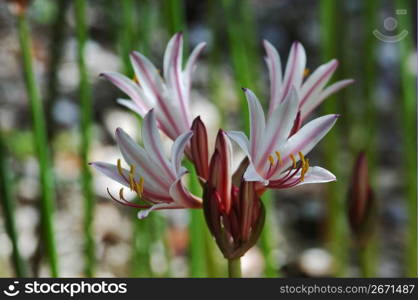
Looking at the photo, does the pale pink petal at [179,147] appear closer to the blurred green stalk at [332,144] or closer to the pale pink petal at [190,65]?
the pale pink petal at [190,65]

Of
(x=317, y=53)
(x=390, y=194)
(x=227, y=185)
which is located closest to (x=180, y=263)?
(x=390, y=194)

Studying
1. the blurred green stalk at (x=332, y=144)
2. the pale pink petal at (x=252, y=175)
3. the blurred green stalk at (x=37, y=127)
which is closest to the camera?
the pale pink petal at (x=252, y=175)

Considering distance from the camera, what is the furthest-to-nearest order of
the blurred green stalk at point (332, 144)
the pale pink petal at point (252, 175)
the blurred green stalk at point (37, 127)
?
the blurred green stalk at point (332, 144) → the blurred green stalk at point (37, 127) → the pale pink petal at point (252, 175)

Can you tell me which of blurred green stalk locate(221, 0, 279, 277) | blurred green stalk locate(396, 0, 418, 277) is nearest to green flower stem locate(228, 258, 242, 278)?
blurred green stalk locate(221, 0, 279, 277)

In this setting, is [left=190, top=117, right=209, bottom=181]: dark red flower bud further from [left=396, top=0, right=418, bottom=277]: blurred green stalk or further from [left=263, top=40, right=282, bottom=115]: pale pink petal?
[left=396, top=0, right=418, bottom=277]: blurred green stalk

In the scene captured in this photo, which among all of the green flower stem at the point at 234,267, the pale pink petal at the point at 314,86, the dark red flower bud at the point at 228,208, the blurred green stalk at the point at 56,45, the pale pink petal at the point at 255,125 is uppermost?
the blurred green stalk at the point at 56,45

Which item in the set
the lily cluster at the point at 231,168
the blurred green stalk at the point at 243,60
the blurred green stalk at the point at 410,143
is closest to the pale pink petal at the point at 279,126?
the lily cluster at the point at 231,168

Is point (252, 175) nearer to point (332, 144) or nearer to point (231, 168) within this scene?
point (231, 168)

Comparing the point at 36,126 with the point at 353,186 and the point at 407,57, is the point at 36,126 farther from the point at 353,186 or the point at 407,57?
the point at 407,57
